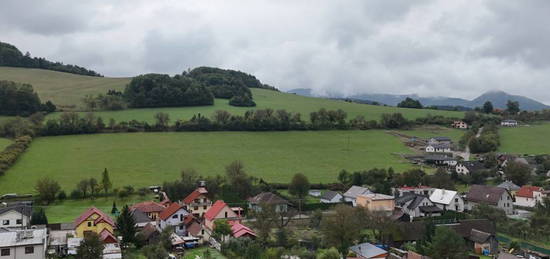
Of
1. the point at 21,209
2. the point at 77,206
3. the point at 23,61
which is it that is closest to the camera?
the point at 21,209

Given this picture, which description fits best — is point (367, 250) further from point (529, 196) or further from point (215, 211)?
point (529, 196)

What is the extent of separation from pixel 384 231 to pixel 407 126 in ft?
214

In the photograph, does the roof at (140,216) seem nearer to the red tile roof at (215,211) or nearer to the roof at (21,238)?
the red tile roof at (215,211)

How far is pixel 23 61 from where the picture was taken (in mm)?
134375

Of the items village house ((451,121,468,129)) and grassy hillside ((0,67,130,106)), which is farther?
village house ((451,121,468,129))

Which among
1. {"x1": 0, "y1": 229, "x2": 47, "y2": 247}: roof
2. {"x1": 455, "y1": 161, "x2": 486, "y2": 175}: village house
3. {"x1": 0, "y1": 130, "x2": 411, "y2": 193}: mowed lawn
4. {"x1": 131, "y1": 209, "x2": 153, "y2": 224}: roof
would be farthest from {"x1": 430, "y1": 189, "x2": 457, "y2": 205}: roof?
{"x1": 0, "y1": 229, "x2": 47, "y2": 247}: roof

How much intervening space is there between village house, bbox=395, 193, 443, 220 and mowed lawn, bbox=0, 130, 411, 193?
12.6 m

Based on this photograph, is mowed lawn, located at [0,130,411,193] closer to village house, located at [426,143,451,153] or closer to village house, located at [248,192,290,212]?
village house, located at [426,143,451,153]

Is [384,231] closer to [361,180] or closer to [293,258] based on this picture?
[293,258]

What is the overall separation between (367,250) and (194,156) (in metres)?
39.5

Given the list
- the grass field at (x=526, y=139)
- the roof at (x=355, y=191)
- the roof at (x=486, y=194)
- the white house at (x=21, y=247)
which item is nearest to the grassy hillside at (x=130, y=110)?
the grass field at (x=526, y=139)

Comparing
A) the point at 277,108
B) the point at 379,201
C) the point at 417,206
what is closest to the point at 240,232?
the point at 379,201

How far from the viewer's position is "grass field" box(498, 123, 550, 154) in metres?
81.2

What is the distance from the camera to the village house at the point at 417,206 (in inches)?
1935
